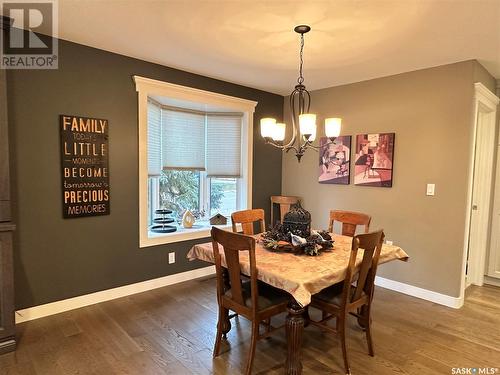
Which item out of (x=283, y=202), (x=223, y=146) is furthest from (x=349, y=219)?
(x=223, y=146)

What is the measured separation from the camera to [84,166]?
2939 millimetres

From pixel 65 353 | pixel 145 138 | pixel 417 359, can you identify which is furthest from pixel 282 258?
pixel 145 138

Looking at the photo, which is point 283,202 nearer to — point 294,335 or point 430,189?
point 430,189

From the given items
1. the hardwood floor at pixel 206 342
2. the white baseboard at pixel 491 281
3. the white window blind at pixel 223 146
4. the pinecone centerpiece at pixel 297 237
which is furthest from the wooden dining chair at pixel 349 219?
the white baseboard at pixel 491 281

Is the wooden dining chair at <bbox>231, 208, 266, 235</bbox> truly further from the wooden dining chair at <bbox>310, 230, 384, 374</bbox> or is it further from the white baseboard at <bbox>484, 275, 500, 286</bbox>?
the white baseboard at <bbox>484, 275, 500, 286</bbox>

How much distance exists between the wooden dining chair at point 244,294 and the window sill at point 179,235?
1.47m

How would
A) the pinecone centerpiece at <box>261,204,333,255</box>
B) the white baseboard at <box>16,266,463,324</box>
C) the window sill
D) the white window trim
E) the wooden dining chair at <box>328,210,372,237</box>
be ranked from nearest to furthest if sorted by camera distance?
the pinecone centerpiece at <box>261,204,333,255</box>
the white baseboard at <box>16,266,463,324</box>
the wooden dining chair at <box>328,210,372,237</box>
the white window trim
the window sill

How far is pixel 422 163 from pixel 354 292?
6.31ft

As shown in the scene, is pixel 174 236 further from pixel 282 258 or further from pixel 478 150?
pixel 478 150

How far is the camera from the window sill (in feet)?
11.4

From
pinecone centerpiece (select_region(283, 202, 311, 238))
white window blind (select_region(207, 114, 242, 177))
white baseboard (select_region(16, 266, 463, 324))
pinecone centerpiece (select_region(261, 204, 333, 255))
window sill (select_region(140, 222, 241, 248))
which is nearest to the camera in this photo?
pinecone centerpiece (select_region(261, 204, 333, 255))

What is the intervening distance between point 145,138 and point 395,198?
293 cm

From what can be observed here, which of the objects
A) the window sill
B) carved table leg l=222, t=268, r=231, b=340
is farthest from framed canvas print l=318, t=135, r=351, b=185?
carved table leg l=222, t=268, r=231, b=340

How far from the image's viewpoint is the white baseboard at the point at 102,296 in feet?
9.02
